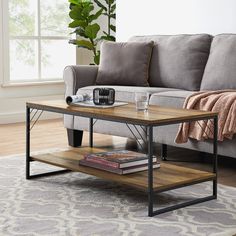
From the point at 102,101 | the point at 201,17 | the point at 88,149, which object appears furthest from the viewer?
the point at 201,17

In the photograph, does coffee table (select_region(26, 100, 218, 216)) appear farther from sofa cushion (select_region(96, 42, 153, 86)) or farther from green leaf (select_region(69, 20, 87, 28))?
green leaf (select_region(69, 20, 87, 28))

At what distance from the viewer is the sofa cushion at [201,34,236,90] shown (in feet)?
12.7

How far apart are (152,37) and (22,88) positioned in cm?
168

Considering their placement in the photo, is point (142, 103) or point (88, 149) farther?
point (88, 149)

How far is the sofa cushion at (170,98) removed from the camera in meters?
3.66

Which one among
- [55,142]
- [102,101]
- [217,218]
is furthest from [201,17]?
[217,218]

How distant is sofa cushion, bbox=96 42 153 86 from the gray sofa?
0.23ft

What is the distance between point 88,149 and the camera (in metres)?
3.48

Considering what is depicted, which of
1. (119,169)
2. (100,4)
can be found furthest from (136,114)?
(100,4)

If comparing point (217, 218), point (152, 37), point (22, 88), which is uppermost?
point (152, 37)

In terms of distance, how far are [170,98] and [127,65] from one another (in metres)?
0.77

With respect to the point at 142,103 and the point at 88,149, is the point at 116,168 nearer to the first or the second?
the point at 142,103

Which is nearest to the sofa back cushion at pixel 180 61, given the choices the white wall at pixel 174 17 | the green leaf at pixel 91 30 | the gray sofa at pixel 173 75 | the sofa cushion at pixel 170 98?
the gray sofa at pixel 173 75

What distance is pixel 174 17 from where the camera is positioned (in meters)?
4.84
